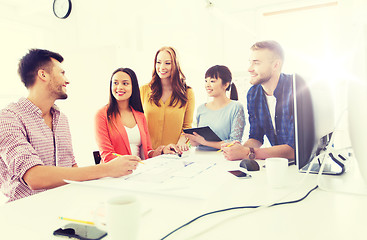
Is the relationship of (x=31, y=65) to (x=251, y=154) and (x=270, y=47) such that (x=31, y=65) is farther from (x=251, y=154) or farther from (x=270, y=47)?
(x=270, y=47)

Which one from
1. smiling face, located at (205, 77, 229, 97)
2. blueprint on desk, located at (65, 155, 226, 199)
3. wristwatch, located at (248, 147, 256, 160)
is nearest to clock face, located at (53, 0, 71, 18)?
smiling face, located at (205, 77, 229, 97)

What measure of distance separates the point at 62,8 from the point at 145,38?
45.5 inches

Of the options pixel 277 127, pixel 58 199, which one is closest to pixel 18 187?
pixel 58 199

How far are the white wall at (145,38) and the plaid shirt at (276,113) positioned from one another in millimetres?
1778

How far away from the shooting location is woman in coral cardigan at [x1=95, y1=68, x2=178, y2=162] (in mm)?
1878

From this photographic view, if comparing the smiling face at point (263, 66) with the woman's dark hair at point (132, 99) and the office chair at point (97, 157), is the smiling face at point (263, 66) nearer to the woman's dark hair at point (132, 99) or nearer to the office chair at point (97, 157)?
the woman's dark hair at point (132, 99)

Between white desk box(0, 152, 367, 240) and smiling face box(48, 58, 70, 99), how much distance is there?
79 centimetres

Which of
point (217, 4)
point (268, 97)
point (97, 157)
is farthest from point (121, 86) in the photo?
point (217, 4)

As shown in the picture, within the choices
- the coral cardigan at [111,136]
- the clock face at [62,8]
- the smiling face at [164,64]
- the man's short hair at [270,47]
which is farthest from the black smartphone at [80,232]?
the clock face at [62,8]

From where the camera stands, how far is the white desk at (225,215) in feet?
1.95

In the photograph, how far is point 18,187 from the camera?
3.95 feet

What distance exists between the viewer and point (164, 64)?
2.14 metres

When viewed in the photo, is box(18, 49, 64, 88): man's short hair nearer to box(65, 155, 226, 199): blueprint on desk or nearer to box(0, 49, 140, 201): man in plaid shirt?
box(0, 49, 140, 201): man in plaid shirt

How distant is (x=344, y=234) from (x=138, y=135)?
1.53m
